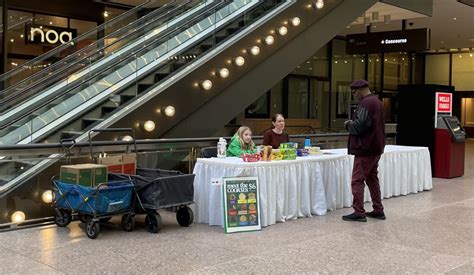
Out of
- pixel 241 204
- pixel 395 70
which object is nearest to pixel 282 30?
pixel 241 204

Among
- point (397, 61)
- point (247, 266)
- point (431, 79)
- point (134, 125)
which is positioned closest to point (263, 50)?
point (134, 125)

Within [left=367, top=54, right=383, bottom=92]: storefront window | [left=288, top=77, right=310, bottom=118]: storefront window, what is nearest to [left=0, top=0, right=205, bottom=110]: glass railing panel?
[left=288, top=77, right=310, bottom=118]: storefront window

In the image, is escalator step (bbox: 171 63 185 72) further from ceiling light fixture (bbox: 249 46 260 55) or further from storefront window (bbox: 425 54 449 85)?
storefront window (bbox: 425 54 449 85)

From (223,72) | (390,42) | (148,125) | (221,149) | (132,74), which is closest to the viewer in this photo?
(221,149)

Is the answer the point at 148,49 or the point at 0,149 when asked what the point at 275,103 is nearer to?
the point at 148,49

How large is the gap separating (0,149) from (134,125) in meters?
2.97

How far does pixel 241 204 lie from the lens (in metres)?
6.21

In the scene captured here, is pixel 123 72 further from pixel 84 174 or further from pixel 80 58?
pixel 84 174

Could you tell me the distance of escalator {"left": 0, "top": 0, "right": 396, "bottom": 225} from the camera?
8.71 metres

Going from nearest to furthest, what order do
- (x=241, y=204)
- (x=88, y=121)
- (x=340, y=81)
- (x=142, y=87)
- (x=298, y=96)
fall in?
1. (x=241, y=204)
2. (x=88, y=121)
3. (x=142, y=87)
4. (x=298, y=96)
5. (x=340, y=81)

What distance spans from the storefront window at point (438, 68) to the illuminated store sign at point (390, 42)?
1824cm

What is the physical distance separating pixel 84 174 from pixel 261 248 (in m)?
2.12

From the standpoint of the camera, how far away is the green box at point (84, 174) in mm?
6074

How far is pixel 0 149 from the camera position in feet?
19.9
